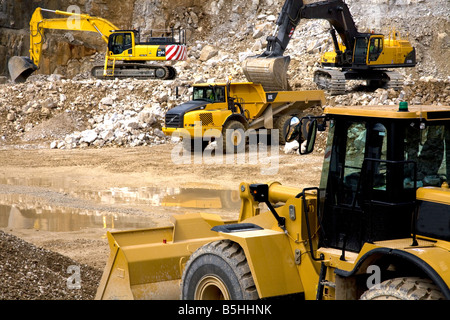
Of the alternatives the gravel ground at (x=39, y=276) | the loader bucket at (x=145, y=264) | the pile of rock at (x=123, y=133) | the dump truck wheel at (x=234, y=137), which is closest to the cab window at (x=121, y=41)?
A: the pile of rock at (x=123, y=133)

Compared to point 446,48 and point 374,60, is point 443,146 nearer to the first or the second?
point 374,60

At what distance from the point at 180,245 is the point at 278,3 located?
32938mm

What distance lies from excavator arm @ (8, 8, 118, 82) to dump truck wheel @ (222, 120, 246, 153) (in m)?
13.0

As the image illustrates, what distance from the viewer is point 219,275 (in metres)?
5.58

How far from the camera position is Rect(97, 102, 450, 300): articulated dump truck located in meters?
4.65

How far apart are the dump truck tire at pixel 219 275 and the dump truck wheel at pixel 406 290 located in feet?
3.68

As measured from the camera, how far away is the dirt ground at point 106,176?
13195 mm

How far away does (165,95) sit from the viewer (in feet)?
83.3

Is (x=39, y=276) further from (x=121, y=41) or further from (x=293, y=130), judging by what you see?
(x=121, y=41)

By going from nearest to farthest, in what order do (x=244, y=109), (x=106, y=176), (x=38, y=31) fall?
(x=106, y=176), (x=244, y=109), (x=38, y=31)

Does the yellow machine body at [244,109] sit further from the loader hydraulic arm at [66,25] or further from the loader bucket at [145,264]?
→ the loader bucket at [145,264]

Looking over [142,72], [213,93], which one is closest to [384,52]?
[213,93]

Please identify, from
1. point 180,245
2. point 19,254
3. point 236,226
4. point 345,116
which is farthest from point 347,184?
point 19,254

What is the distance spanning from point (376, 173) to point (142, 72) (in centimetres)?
2734
